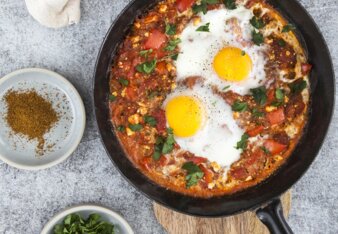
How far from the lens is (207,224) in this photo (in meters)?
4.91

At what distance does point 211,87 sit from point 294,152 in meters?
0.90

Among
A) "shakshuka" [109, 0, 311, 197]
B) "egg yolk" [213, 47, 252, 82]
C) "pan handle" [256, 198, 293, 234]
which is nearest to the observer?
"pan handle" [256, 198, 293, 234]

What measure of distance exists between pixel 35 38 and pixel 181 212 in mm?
1965

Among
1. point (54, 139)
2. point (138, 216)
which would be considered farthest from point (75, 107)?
point (138, 216)

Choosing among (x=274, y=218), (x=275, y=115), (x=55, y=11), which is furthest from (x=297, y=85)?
(x=55, y=11)

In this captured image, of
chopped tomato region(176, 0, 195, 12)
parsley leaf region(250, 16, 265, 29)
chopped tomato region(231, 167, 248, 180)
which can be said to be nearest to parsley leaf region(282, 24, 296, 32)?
parsley leaf region(250, 16, 265, 29)

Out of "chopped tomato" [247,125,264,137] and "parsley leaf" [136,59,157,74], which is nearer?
"parsley leaf" [136,59,157,74]

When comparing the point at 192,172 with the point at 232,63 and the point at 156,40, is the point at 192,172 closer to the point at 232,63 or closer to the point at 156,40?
the point at 232,63

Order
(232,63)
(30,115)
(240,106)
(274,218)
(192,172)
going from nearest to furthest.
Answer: (274,218) → (232,63) → (240,106) → (192,172) → (30,115)

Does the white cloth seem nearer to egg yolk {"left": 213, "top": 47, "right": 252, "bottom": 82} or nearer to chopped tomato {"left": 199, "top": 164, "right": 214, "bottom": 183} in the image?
egg yolk {"left": 213, "top": 47, "right": 252, "bottom": 82}

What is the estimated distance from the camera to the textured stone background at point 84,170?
4.89 metres

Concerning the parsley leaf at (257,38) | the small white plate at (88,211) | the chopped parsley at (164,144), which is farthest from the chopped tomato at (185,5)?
the small white plate at (88,211)

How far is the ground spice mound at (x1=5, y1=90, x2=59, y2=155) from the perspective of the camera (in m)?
4.87

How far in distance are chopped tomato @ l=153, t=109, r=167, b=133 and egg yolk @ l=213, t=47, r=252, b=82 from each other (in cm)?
57
